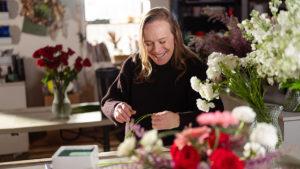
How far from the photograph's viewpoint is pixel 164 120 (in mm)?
1627

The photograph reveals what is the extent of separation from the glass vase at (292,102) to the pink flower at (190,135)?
133 centimetres

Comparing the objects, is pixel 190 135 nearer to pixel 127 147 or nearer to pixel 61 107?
pixel 127 147

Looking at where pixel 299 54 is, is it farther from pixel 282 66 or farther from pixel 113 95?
pixel 113 95

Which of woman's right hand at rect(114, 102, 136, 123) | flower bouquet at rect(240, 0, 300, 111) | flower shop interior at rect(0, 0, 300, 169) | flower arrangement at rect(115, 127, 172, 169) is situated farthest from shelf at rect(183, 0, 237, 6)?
flower arrangement at rect(115, 127, 172, 169)

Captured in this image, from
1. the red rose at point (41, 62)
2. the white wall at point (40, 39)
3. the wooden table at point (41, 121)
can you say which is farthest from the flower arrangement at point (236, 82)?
the white wall at point (40, 39)

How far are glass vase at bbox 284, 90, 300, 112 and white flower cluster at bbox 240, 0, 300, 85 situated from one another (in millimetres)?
917

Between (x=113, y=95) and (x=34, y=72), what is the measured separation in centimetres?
326

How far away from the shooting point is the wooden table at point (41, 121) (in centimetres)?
267

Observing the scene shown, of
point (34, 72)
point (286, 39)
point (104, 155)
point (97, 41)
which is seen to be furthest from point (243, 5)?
point (286, 39)

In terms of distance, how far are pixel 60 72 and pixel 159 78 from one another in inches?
45.1

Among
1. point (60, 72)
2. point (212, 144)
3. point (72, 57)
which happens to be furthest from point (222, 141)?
point (72, 57)

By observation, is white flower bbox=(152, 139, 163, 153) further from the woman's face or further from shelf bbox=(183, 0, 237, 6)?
shelf bbox=(183, 0, 237, 6)

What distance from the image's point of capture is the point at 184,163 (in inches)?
32.9

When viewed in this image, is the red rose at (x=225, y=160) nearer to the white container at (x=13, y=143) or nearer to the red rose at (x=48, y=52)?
the red rose at (x=48, y=52)
